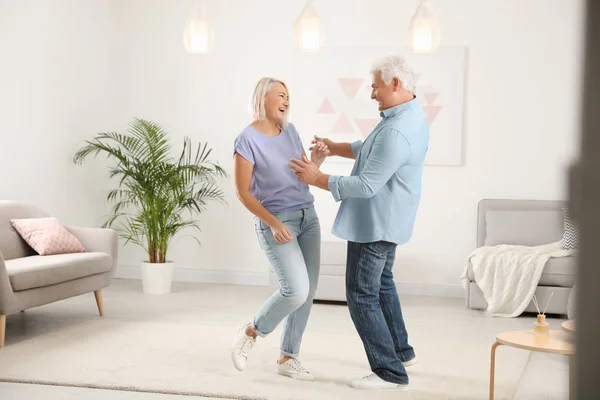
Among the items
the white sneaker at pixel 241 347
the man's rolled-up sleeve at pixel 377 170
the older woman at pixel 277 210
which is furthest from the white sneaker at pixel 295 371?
the man's rolled-up sleeve at pixel 377 170

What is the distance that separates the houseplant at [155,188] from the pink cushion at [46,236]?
3.63ft

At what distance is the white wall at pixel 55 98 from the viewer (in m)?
5.40

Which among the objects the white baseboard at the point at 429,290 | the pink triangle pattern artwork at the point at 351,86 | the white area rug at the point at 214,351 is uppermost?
the pink triangle pattern artwork at the point at 351,86

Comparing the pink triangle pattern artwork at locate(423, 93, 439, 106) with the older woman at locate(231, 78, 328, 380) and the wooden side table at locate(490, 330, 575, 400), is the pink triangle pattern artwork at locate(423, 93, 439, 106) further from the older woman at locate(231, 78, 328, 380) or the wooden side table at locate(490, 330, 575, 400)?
the wooden side table at locate(490, 330, 575, 400)

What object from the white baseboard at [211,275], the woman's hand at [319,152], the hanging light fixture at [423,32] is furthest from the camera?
the white baseboard at [211,275]

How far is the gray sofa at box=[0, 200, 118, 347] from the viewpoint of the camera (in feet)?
12.8

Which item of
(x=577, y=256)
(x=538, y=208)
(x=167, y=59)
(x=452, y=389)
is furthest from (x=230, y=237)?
(x=577, y=256)

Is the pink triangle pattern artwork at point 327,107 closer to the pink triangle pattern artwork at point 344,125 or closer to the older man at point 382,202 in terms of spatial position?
the pink triangle pattern artwork at point 344,125

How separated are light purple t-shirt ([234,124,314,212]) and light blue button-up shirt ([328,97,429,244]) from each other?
0.22m

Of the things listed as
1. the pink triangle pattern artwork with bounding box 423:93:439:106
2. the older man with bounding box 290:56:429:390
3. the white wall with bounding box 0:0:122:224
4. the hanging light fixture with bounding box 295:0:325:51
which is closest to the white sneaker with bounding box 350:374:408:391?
the older man with bounding box 290:56:429:390

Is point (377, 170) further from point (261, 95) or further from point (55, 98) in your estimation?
point (55, 98)

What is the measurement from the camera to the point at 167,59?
669 centimetres

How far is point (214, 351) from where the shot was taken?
3.90 meters

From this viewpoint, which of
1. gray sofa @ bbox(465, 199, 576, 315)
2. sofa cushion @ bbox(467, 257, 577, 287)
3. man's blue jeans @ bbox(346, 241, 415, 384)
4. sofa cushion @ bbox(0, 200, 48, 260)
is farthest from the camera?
gray sofa @ bbox(465, 199, 576, 315)
